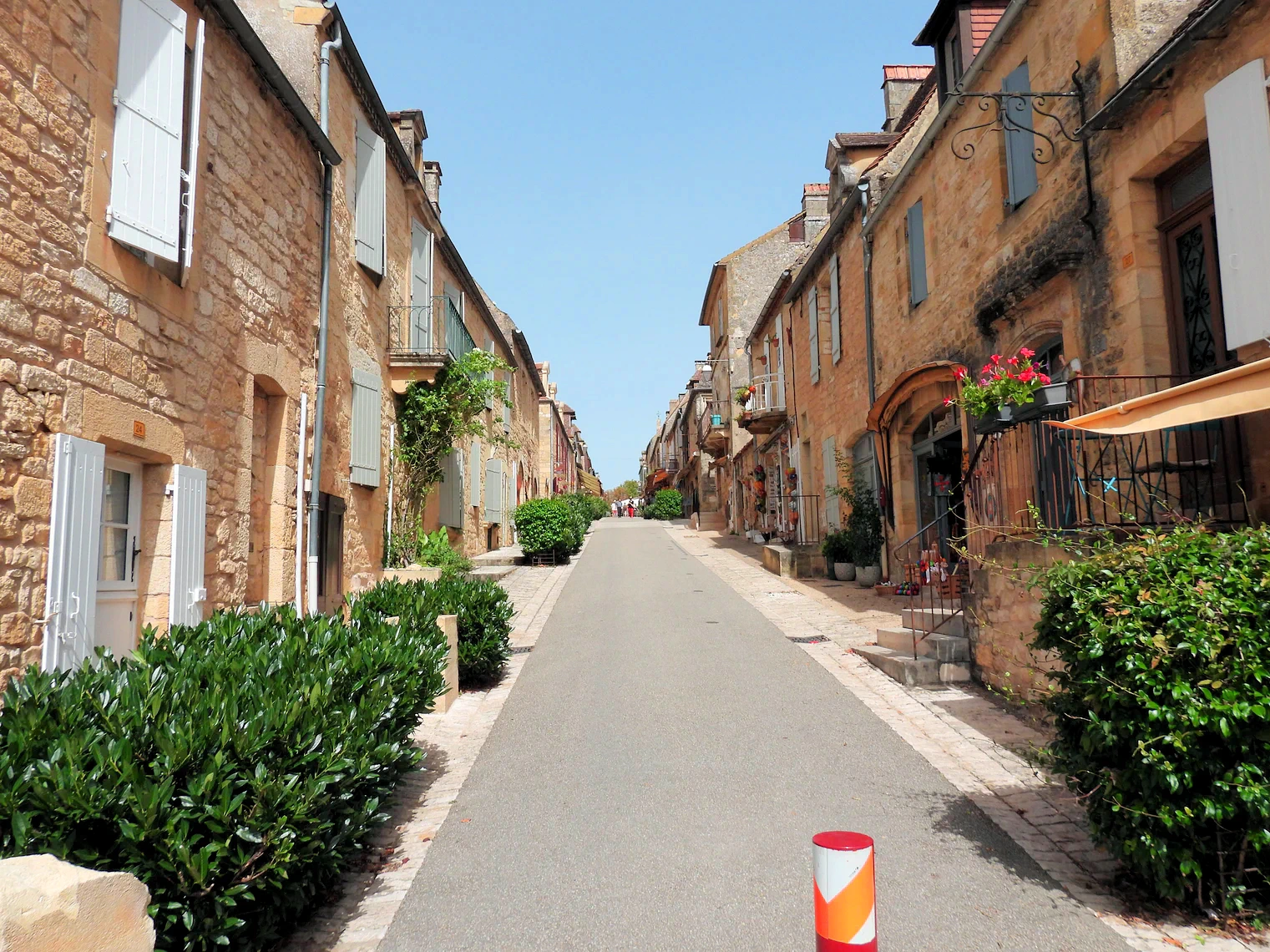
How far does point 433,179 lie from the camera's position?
1678cm

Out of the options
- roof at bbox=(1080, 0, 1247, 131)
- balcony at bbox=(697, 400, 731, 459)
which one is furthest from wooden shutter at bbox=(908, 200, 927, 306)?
balcony at bbox=(697, 400, 731, 459)

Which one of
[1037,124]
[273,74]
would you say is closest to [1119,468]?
[1037,124]

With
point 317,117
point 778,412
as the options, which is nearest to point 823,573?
point 778,412

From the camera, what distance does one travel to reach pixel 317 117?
361 inches

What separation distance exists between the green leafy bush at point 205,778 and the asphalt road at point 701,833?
0.69 m

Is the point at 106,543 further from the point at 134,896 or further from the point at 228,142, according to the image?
the point at 134,896

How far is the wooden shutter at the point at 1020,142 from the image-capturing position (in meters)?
8.28

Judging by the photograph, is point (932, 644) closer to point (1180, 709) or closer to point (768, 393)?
point (1180, 709)

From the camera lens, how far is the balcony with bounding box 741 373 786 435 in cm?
2045

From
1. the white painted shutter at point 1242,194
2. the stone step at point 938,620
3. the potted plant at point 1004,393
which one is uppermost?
the white painted shutter at point 1242,194

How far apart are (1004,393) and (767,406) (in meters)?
15.2

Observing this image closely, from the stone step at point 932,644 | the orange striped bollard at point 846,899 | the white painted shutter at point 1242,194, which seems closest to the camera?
the orange striped bollard at point 846,899

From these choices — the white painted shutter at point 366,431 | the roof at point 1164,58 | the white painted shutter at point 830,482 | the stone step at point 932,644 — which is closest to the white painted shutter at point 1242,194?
the roof at point 1164,58

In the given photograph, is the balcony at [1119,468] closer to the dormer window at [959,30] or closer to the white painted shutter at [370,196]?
the dormer window at [959,30]
